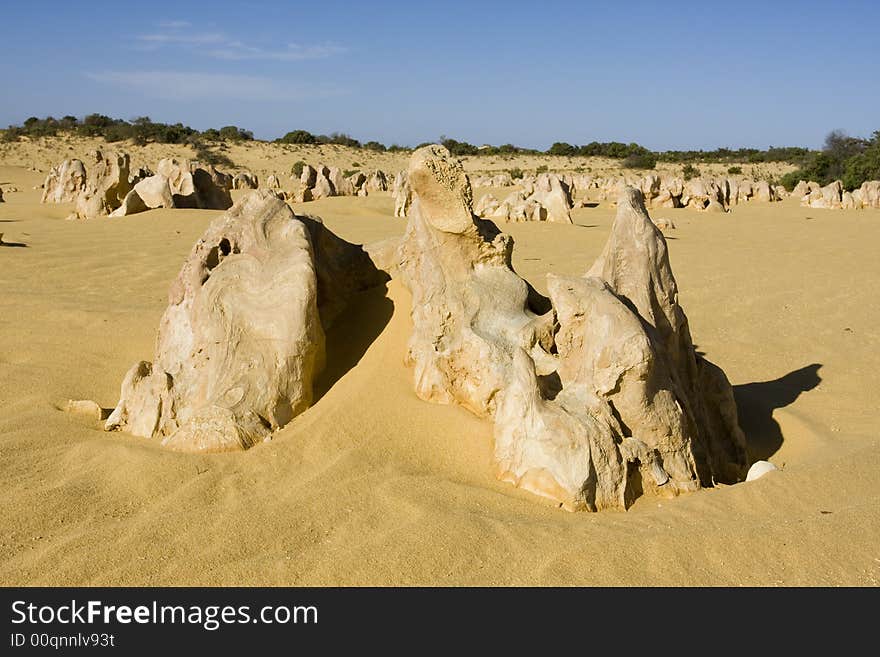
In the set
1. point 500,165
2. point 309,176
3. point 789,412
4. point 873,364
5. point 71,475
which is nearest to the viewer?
point 71,475

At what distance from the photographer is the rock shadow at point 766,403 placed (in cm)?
488

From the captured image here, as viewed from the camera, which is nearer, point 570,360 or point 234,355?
point 570,360

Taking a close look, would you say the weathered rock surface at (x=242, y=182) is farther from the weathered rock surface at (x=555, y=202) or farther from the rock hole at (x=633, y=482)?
the rock hole at (x=633, y=482)

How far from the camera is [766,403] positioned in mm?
5648

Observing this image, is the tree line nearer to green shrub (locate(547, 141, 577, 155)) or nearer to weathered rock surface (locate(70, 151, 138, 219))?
green shrub (locate(547, 141, 577, 155))

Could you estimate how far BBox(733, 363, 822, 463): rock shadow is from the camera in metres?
4.88

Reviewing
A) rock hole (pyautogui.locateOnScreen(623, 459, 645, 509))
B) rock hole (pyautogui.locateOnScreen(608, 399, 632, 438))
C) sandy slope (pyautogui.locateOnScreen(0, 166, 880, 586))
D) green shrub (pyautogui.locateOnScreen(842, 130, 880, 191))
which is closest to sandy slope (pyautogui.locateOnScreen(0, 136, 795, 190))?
green shrub (pyautogui.locateOnScreen(842, 130, 880, 191))

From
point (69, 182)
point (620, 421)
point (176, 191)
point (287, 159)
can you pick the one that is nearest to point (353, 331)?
point (620, 421)

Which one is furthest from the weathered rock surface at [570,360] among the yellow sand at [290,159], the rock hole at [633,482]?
the yellow sand at [290,159]

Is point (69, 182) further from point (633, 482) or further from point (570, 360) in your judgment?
point (633, 482)

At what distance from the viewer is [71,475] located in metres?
3.71
